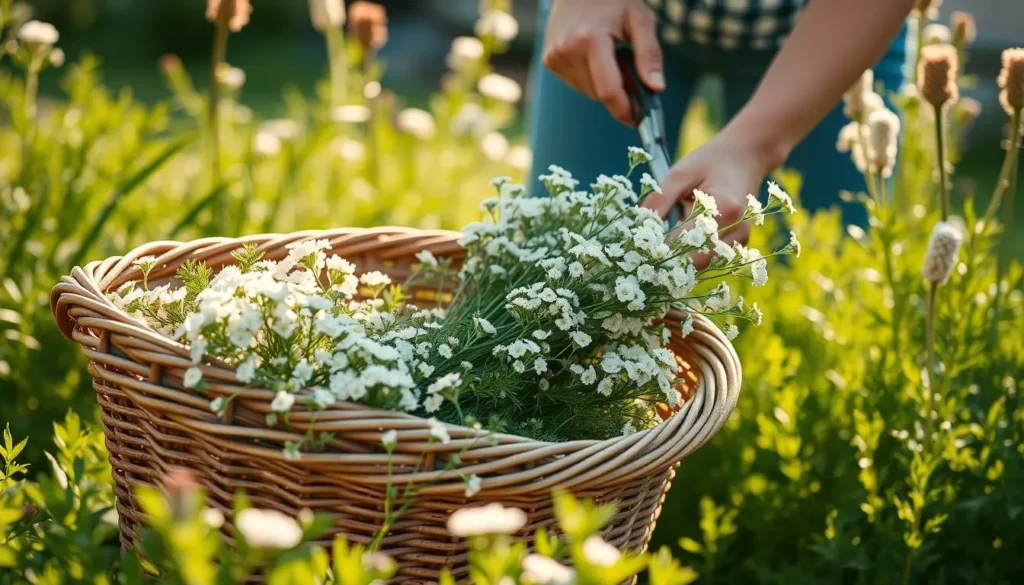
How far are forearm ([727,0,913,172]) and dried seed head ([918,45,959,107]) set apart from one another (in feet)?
0.21

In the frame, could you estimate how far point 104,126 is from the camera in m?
2.08

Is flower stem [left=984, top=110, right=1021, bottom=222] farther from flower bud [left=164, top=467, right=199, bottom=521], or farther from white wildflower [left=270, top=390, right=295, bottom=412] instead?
flower bud [left=164, top=467, right=199, bottom=521]

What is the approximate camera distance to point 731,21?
1.67 metres

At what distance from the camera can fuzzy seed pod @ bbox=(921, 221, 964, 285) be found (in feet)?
3.86

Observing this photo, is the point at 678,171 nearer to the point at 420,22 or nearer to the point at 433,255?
the point at 433,255

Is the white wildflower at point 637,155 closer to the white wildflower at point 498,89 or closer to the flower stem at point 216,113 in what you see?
the flower stem at point 216,113

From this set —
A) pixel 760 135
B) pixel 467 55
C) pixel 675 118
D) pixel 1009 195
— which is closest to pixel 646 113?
pixel 760 135

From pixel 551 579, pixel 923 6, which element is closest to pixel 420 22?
pixel 923 6

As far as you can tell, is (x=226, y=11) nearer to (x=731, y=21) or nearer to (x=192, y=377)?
(x=731, y=21)

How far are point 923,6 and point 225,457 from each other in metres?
1.33

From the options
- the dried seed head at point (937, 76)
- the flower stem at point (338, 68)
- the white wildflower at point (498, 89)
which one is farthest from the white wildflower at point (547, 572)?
the flower stem at point (338, 68)

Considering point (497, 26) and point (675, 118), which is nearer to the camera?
point (675, 118)

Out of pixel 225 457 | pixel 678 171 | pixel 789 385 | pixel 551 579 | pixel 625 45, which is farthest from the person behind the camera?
pixel 789 385

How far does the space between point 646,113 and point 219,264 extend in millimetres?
591
